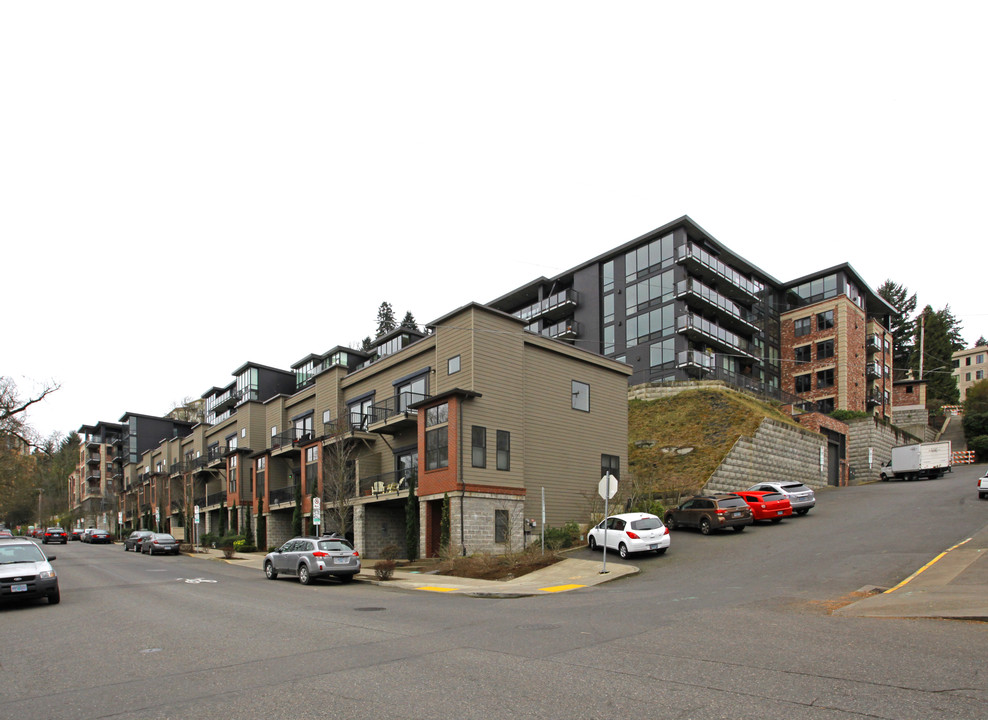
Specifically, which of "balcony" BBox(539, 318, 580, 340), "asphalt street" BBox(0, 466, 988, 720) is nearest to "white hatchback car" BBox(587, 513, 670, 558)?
"asphalt street" BBox(0, 466, 988, 720)

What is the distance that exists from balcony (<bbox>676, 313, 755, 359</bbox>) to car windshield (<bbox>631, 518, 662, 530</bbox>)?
89.8ft

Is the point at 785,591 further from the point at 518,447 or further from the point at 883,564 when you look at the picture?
the point at 518,447

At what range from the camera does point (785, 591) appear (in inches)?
609

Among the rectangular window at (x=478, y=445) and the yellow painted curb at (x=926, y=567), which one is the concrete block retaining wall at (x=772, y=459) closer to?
the rectangular window at (x=478, y=445)

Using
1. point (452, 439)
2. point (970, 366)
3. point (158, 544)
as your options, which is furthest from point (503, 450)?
point (970, 366)

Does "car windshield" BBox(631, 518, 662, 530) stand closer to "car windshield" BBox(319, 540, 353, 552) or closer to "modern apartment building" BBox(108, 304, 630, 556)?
"modern apartment building" BBox(108, 304, 630, 556)

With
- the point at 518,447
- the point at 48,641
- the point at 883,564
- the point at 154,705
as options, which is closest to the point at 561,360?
the point at 518,447

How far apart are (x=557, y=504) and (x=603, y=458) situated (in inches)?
171

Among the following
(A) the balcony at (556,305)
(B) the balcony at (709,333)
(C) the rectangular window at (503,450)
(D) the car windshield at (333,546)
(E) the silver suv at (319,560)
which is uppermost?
(A) the balcony at (556,305)

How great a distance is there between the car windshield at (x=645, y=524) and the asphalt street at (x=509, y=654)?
510 cm

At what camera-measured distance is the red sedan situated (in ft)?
98.3

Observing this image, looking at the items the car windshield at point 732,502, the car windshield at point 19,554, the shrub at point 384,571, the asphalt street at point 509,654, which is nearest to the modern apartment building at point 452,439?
the shrub at point 384,571

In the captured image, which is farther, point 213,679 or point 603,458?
point 603,458

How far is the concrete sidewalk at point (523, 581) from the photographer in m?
18.7
